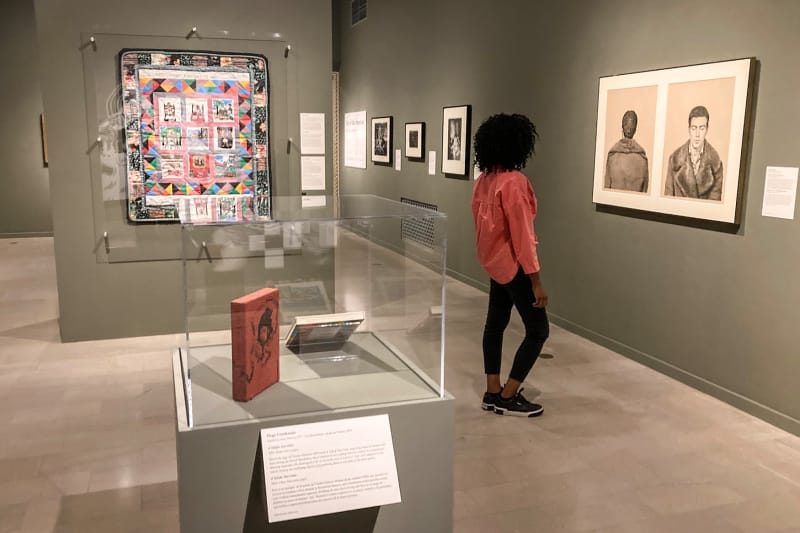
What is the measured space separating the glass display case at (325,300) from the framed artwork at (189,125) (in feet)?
10.3

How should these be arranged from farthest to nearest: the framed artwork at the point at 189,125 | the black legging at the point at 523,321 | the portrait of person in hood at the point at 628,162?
the framed artwork at the point at 189,125 < the portrait of person in hood at the point at 628,162 < the black legging at the point at 523,321

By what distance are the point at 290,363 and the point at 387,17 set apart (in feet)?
26.4

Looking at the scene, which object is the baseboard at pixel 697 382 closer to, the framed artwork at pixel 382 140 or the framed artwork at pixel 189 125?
the framed artwork at pixel 189 125

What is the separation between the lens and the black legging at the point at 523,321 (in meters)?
3.38

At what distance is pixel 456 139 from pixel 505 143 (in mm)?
4023

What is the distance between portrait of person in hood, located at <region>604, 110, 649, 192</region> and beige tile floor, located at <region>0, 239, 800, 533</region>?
1.20 m

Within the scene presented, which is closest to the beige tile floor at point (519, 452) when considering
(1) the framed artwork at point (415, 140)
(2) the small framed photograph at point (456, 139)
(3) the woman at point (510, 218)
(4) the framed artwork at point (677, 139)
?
(3) the woman at point (510, 218)

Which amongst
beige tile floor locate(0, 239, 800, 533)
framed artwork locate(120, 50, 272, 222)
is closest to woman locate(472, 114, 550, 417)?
beige tile floor locate(0, 239, 800, 533)

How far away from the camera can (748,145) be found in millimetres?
3773

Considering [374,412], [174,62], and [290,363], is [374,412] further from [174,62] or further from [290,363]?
[174,62]

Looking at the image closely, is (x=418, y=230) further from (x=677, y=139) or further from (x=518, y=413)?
(x=677, y=139)

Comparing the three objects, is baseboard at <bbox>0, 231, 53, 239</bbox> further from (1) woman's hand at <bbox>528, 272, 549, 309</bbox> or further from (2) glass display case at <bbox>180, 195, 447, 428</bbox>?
(2) glass display case at <bbox>180, 195, 447, 428</bbox>

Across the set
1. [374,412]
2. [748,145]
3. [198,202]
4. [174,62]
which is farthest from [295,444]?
[174,62]

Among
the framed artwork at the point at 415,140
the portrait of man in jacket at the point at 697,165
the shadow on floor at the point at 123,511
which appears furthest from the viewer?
the framed artwork at the point at 415,140
